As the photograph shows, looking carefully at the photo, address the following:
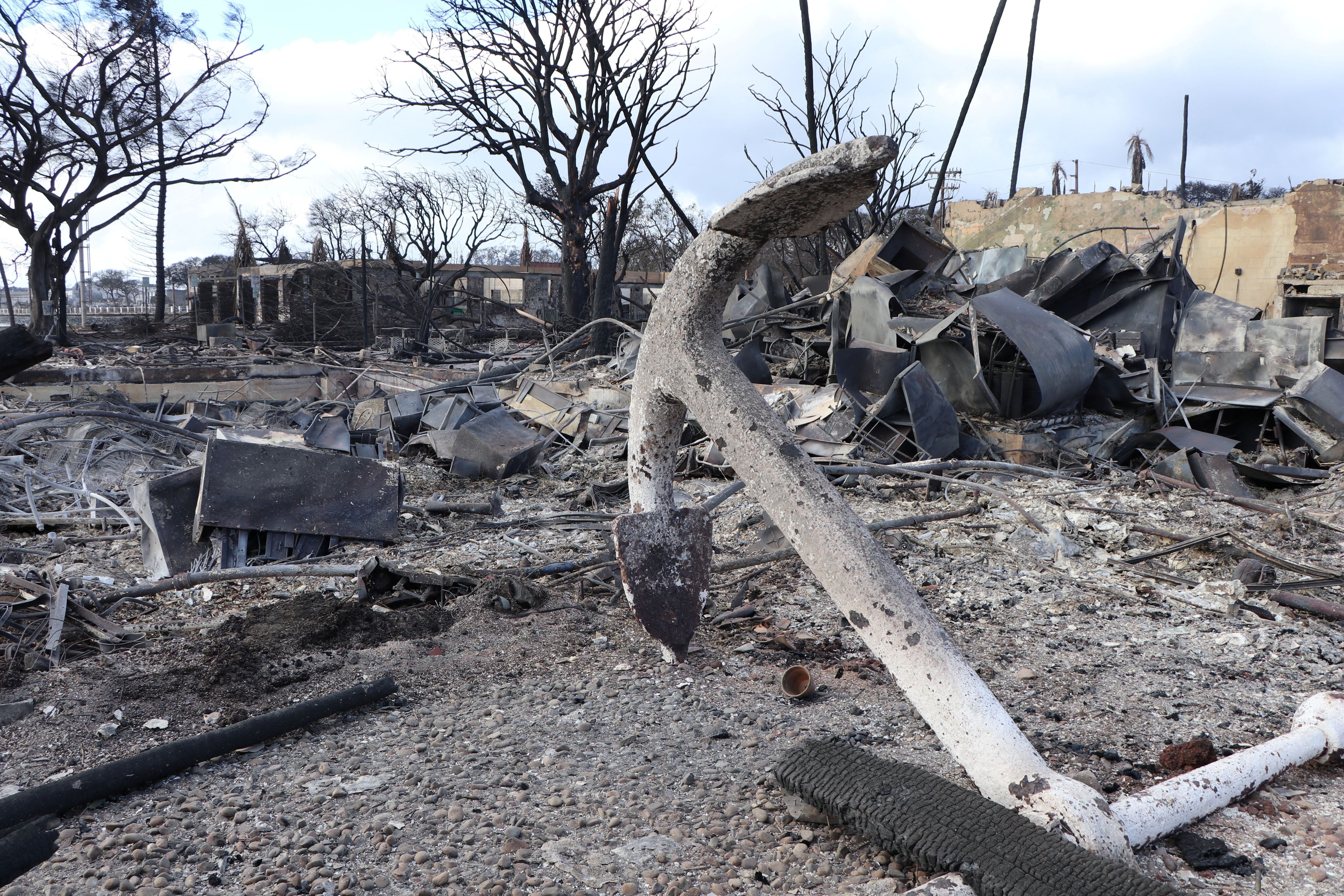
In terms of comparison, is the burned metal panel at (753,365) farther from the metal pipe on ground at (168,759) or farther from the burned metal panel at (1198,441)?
the metal pipe on ground at (168,759)

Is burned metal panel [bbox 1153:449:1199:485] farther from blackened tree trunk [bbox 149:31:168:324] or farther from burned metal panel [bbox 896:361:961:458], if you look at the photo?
blackened tree trunk [bbox 149:31:168:324]

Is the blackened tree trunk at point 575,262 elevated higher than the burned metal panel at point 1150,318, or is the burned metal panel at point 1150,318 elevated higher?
the blackened tree trunk at point 575,262

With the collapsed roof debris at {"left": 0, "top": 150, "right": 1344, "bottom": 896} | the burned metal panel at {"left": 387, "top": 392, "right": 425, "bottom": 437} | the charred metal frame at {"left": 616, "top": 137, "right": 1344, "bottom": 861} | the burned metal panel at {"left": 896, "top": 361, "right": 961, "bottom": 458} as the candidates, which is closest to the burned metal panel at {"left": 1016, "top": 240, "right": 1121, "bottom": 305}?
the collapsed roof debris at {"left": 0, "top": 150, "right": 1344, "bottom": 896}

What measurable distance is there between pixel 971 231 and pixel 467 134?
554 inches

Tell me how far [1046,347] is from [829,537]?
5377mm

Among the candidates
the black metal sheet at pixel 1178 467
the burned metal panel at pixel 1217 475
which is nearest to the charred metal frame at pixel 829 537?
the burned metal panel at pixel 1217 475

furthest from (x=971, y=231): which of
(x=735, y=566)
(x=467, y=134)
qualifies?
(x=735, y=566)

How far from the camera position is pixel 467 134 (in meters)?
16.9

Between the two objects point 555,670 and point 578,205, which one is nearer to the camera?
point 555,670

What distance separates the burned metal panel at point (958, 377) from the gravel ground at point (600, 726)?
9.60ft

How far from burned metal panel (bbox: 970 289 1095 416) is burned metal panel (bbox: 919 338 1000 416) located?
0.35m

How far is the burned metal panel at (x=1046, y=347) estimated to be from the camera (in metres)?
6.66

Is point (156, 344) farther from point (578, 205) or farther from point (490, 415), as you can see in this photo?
point (490, 415)

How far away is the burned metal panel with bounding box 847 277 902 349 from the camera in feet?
25.4
